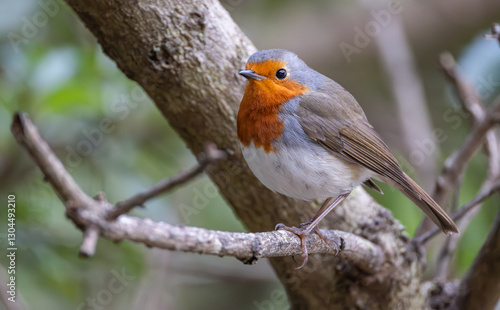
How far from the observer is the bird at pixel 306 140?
8.13 ft

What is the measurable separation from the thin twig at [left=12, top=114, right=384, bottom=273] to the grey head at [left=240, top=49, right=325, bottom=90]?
80cm

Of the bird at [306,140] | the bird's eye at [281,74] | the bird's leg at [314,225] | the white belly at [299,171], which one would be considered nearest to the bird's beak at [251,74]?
the bird at [306,140]

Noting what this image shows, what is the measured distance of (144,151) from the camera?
393 centimetres

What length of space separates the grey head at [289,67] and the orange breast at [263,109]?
0.08ft

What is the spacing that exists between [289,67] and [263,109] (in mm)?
282

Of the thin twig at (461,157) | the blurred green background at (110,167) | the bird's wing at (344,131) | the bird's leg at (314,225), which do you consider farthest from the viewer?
the blurred green background at (110,167)

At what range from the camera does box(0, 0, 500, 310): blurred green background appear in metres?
3.32

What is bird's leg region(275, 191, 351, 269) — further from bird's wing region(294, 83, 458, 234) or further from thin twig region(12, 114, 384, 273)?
bird's wing region(294, 83, 458, 234)

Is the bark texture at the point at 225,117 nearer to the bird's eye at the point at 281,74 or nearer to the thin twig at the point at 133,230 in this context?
the bird's eye at the point at 281,74

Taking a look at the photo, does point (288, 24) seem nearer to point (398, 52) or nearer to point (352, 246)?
point (398, 52)

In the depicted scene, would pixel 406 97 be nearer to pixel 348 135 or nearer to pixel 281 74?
pixel 348 135

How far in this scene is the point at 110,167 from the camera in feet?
11.9

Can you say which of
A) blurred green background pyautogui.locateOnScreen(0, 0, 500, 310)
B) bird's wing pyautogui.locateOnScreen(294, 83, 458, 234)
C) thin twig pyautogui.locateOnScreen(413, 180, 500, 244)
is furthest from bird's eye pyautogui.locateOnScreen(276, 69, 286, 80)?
blurred green background pyautogui.locateOnScreen(0, 0, 500, 310)

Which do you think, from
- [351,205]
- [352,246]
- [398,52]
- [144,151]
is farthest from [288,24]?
[352,246]
